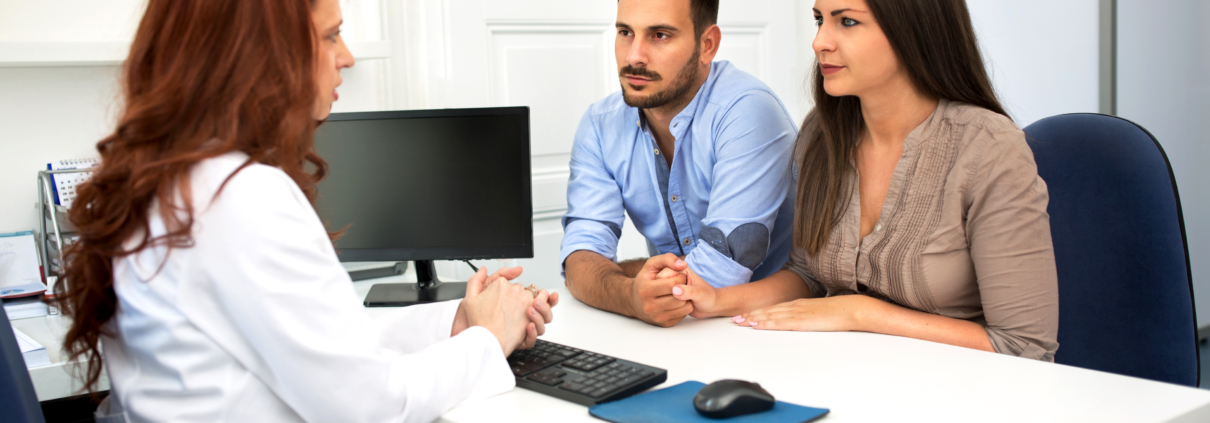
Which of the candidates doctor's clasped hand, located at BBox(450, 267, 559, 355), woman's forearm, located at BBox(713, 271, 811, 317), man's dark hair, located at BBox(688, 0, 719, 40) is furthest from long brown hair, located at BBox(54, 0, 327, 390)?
man's dark hair, located at BBox(688, 0, 719, 40)

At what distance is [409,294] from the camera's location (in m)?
1.78

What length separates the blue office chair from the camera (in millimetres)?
1238

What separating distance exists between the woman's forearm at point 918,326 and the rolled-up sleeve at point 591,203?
62 centimetres

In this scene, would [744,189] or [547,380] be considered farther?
[744,189]

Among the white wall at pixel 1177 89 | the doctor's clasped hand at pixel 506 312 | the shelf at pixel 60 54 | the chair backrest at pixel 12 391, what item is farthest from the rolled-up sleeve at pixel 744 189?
the white wall at pixel 1177 89

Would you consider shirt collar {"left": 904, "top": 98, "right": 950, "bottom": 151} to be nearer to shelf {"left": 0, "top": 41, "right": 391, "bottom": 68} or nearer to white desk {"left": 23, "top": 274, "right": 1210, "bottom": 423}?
white desk {"left": 23, "top": 274, "right": 1210, "bottom": 423}

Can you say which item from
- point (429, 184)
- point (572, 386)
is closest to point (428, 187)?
point (429, 184)

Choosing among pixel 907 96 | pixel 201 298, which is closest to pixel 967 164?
pixel 907 96

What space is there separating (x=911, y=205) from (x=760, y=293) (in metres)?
0.28

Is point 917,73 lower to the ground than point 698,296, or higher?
higher

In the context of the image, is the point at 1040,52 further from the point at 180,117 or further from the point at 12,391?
the point at 12,391

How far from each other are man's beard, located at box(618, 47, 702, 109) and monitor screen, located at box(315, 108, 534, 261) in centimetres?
25

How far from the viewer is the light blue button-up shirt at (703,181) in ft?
5.22

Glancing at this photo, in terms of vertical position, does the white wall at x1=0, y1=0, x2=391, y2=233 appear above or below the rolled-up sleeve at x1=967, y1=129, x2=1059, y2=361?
above
